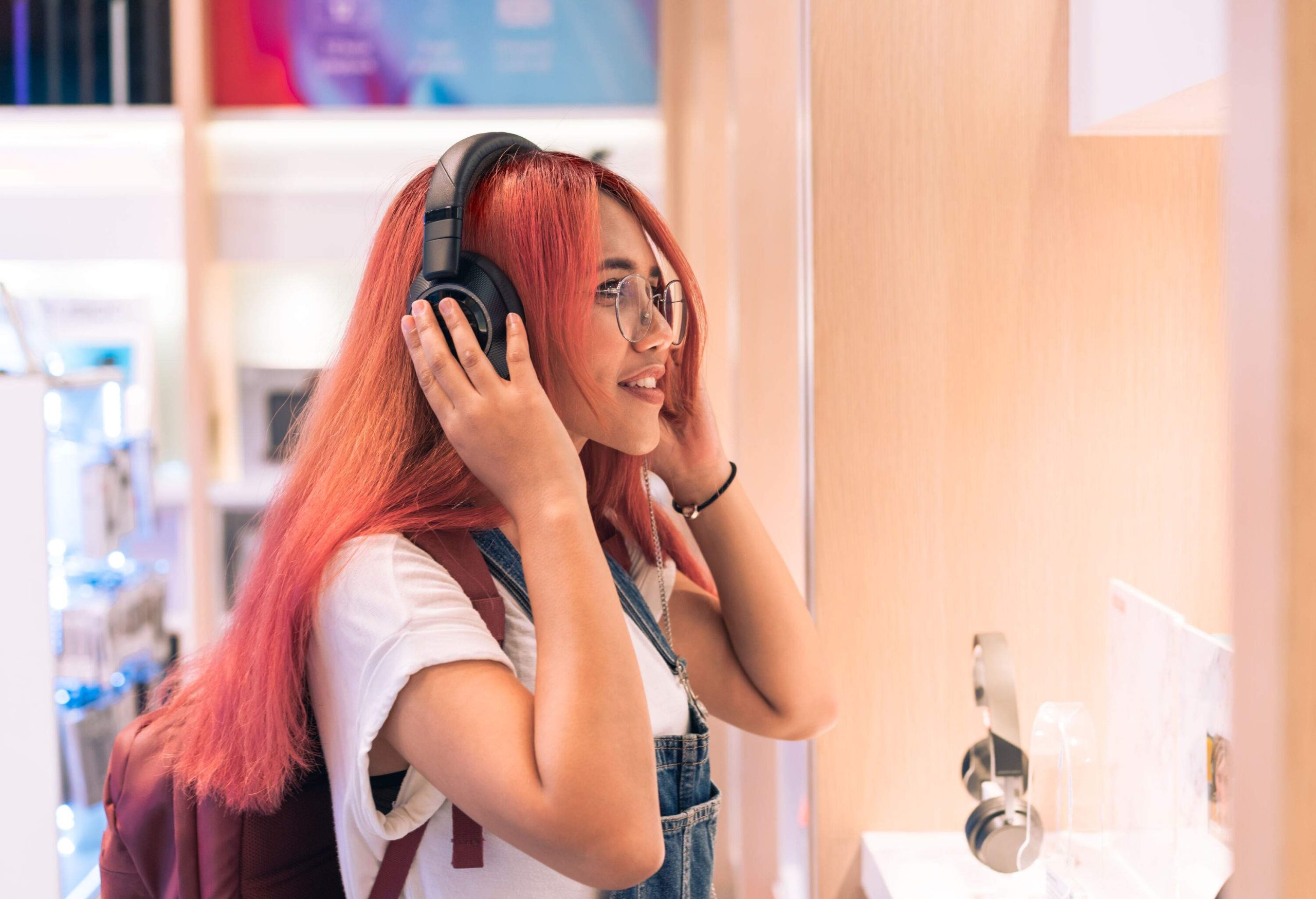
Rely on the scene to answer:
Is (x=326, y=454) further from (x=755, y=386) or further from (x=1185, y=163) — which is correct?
(x=755, y=386)

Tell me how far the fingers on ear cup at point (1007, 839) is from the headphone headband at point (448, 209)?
73 cm

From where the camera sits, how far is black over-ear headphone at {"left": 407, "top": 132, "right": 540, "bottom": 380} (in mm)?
796

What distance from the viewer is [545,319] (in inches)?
33.7

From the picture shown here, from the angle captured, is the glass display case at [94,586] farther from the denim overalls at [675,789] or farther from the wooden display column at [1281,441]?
the wooden display column at [1281,441]

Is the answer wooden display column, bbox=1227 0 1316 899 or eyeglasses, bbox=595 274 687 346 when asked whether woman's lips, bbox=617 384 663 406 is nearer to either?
eyeglasses, bbox=595 274 687 346

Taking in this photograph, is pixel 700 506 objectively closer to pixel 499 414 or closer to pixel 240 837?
pixel 499 414

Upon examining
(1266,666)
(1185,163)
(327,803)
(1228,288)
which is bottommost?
(327,803)

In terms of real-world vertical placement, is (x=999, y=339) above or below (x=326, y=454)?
above

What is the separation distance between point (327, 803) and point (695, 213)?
2039 mm

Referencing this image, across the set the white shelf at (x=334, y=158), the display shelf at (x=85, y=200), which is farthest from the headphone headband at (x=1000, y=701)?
the display shelf at (x=85, y=200)

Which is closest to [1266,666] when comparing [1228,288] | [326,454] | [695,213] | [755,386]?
[1228,288]

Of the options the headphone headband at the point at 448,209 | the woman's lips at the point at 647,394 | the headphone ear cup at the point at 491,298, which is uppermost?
the headphone headband at the point at 448,209

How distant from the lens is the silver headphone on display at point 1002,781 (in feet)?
3.37

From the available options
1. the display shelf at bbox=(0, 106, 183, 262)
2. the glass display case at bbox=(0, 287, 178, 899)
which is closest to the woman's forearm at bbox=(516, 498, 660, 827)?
the glass display case at bbox=(0, 287, 178, 899)
